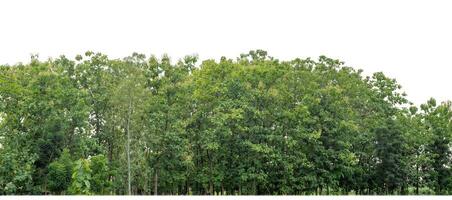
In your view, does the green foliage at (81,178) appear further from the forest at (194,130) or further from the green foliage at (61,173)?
the green foliage at (61,173)

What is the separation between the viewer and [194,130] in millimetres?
42375

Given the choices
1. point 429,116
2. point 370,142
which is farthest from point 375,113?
point 429,116

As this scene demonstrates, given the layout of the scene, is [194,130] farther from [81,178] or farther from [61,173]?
[81,178]

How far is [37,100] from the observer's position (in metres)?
39.1

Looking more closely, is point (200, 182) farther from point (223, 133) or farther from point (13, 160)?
point (13, 160)

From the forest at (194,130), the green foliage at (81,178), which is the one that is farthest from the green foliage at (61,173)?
the green foliage at (81,178)

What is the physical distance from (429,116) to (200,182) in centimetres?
2439

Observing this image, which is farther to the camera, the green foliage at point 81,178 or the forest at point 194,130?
the forest at point 194,130

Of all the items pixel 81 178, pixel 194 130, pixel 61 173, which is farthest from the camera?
pixel 194 130

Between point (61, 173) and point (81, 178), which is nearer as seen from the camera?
point (81, 178)

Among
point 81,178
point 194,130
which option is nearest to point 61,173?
point 81,178

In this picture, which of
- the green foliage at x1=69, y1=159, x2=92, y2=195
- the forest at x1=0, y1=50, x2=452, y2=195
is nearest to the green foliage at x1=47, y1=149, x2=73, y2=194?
the forest at x1=0, y1=50, x2=452, y2=195

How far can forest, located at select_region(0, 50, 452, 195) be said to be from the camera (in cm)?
3825

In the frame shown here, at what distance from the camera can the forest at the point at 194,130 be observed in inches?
1506
